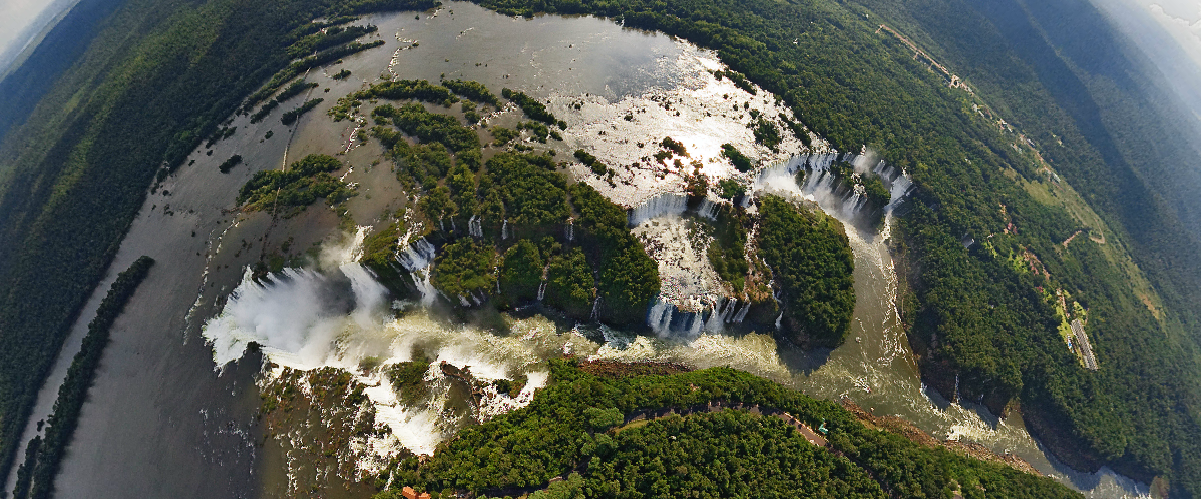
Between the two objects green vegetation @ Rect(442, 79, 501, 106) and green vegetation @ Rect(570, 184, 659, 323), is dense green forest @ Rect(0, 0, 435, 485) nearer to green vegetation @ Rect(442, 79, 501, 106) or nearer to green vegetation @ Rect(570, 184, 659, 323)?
green vegetation @ Rect(442, 79, 501, 106)

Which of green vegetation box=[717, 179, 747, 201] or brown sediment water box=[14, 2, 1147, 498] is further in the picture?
green vegetation box=[717, 179, 747, 201]

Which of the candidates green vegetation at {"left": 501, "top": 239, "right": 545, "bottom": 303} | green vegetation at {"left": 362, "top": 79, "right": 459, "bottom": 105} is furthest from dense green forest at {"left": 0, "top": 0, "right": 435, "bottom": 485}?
green vegetation at {"left": 501, "top": 239, "right": 545, "bottom": 303}

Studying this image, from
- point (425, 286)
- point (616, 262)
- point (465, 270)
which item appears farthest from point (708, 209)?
point (425, 286)

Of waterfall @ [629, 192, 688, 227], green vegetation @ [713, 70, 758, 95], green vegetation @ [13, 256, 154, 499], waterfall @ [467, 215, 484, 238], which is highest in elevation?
green vegetation @ [713, 70, 758, 95]

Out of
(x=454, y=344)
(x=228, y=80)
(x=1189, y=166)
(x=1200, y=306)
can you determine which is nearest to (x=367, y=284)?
(x=454, y=344)

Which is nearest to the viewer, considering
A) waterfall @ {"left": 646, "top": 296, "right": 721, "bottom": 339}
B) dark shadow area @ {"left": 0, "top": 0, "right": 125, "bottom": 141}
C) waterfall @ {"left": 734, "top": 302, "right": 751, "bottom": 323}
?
waterfall @ {"left": 646, "top": 296, "right": 721, "bottom": 339}

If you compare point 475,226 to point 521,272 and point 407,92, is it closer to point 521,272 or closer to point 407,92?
point 521,272

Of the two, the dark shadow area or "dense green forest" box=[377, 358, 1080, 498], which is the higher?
"dense green forest" box=[377, 358, 1080, 498]

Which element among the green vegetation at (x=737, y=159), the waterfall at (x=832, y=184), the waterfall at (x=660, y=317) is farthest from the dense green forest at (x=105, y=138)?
the waterfall at (x=832, y=184)
